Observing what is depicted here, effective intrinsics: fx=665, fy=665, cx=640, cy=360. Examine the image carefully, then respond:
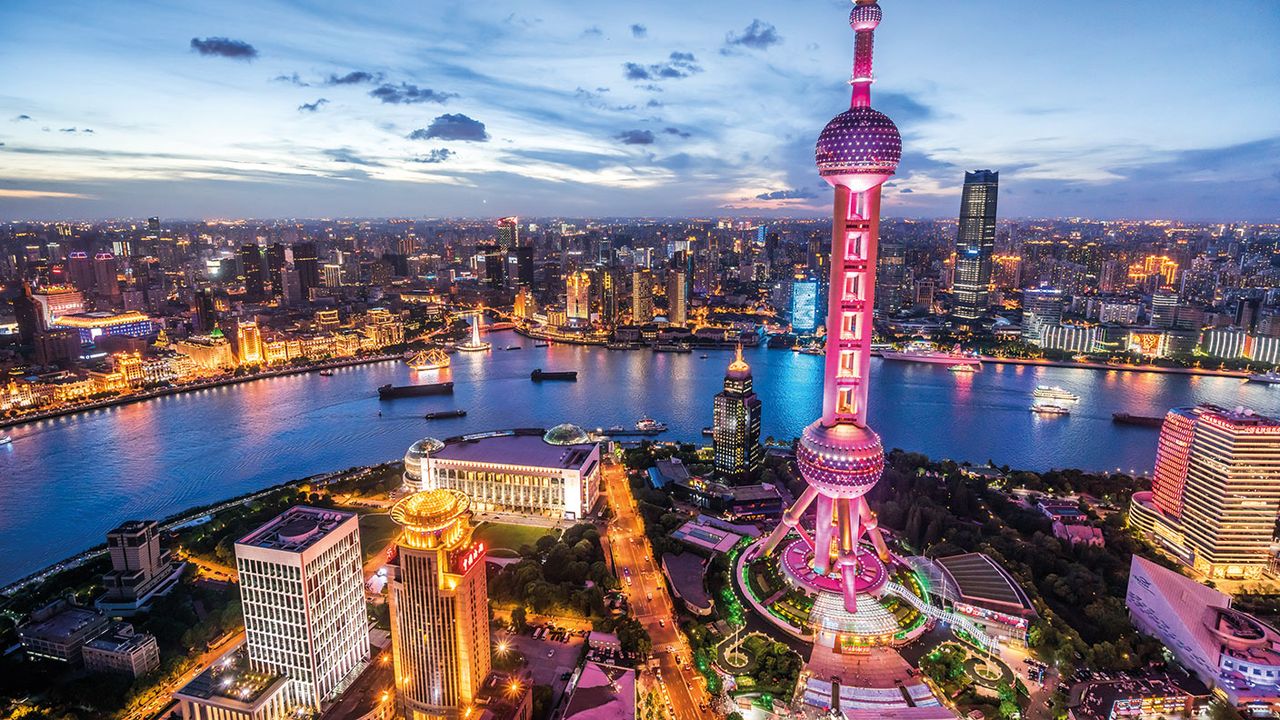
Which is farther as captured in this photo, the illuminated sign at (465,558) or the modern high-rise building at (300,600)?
the modern high-rise building at (300,600)

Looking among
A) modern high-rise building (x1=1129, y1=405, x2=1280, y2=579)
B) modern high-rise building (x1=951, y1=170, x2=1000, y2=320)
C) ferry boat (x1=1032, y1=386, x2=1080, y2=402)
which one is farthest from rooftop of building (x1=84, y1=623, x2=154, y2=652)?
modern high-rise building (x1=951, y1=170, x2=1000, y2=320)

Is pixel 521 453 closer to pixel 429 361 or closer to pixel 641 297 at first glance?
pixel 429 361

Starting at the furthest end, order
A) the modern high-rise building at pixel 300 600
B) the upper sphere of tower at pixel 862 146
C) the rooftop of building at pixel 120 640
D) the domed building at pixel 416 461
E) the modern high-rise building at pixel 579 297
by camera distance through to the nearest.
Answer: the modern high-rise building at pixel 579 297 → the domed building at pixel 416 461 → the upper sphere of tower at pixel 862 146 → the rooftop of building at pixel 120 640 → the modern high-rise building at pixel 300 600

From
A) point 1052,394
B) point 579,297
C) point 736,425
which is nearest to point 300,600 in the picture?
point 736,425

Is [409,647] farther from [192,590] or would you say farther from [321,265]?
[321,265]

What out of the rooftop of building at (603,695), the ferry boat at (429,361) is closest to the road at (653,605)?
the rooftop of building at (603,695)

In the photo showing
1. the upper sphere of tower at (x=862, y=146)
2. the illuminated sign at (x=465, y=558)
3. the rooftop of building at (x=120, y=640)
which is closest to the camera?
the illuminated sign at (x=465, y=558)

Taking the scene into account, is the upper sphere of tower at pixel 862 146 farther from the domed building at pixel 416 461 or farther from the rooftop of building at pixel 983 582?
the domed building at pixel 416 461
